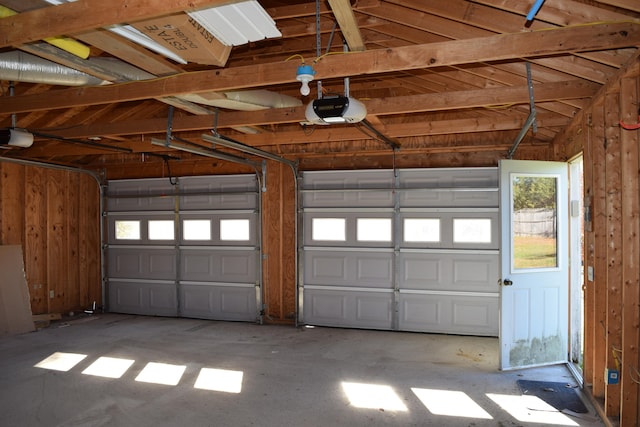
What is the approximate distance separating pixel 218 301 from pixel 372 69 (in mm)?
5183

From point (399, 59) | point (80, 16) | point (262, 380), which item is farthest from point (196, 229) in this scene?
point (80, 16)

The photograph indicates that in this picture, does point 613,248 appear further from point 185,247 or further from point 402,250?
point 185,247

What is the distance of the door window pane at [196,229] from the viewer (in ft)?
23.6

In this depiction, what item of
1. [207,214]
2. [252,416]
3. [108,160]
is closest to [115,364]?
[252,416]

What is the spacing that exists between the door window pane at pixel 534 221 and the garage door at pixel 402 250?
1.28 m

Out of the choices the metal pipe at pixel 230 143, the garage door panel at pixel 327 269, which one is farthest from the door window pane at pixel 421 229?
the metal pipe at pixel 230 143

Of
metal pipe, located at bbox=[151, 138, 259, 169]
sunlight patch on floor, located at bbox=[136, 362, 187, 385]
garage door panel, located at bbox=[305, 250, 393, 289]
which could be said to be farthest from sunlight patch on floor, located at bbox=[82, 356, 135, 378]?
garage door panel, located at bbox=[305, 250, 393, 289]

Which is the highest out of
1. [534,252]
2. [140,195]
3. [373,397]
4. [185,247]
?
[140,195]

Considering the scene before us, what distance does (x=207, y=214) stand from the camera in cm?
718

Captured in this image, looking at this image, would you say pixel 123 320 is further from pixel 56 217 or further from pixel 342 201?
pixel 342 201

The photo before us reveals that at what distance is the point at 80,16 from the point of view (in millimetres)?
2137

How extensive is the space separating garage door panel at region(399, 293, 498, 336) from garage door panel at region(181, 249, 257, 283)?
2.38 metres

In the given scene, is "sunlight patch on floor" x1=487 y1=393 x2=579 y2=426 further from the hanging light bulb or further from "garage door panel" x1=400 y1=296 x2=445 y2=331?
the hanging light bulb

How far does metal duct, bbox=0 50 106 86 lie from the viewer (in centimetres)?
308
